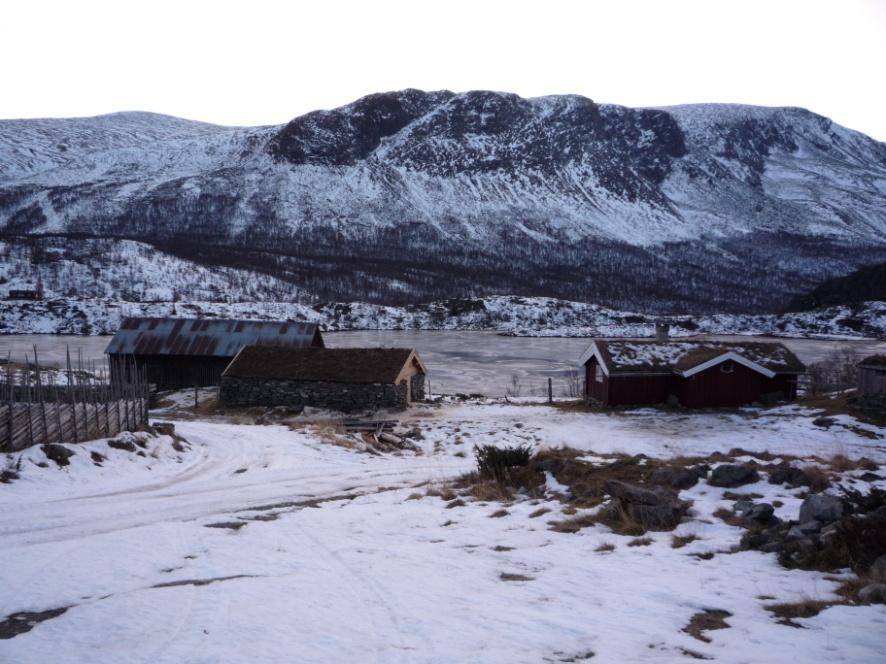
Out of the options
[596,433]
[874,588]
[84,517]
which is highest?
[874,588]

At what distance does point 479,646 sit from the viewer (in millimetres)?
5043

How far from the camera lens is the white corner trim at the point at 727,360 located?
2955 cm

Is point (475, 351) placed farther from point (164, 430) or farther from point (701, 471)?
point (701, 471)

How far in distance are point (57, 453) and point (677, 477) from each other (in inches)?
452

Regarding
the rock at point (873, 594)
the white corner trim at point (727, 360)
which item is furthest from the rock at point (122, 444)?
the white corner trim at point (727, 360)

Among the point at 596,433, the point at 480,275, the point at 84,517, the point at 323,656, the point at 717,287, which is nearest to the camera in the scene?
the point at 323,656

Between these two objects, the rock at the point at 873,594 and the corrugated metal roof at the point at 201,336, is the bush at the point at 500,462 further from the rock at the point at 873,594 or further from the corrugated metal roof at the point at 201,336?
the corrugated metal roof at the point at 201,336

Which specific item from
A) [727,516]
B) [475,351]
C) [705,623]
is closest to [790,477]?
[727,516]

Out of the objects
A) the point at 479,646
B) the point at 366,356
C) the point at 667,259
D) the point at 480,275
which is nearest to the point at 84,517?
the point at 479,646

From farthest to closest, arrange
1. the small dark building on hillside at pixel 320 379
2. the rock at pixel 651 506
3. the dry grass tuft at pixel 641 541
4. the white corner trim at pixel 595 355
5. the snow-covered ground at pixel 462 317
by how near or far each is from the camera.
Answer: the snow-covered ground at pixel 462 317 < the white corner trim at pixel 595 355 < the small dark building on hillside at pixel 320 379 < the rock at pixel 651 506 < the dry grass tuft at pixel 641 541

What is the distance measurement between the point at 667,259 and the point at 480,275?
62.8 meters

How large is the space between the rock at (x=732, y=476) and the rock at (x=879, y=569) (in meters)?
3.67

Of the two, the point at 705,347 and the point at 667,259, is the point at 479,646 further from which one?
the point at 667,259

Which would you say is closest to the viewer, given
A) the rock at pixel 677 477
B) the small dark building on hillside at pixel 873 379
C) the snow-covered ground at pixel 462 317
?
the rock at pixel 677 477
